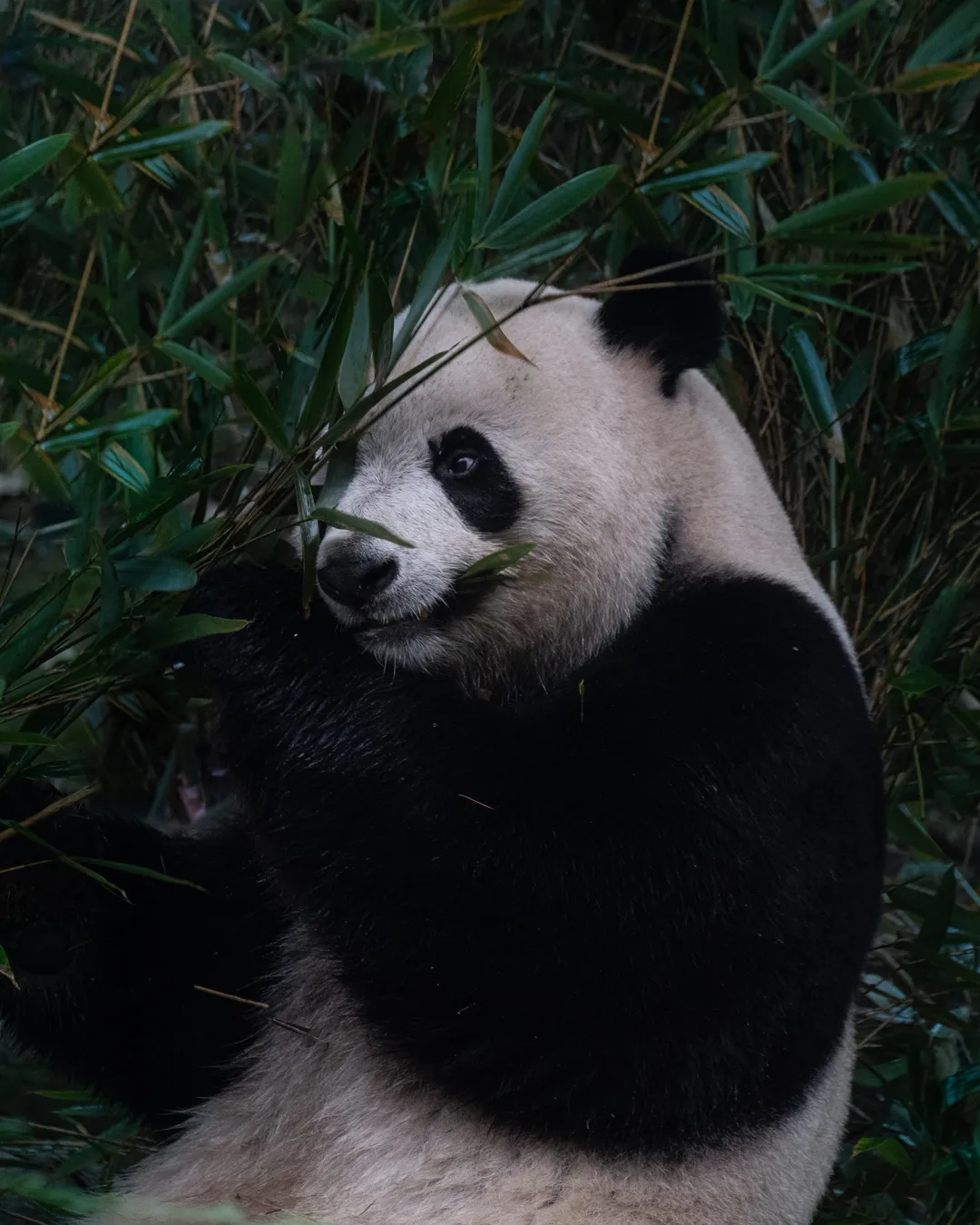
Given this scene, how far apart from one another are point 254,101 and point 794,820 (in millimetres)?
2299

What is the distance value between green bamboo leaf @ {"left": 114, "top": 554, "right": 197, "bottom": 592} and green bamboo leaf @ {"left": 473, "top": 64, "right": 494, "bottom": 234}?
636 mm

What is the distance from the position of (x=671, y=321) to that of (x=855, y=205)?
473 millimetres

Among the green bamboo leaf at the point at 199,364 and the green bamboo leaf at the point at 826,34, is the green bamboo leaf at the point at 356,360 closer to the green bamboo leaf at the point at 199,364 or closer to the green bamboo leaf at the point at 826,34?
the green bamboo leaf at the point at 199,364

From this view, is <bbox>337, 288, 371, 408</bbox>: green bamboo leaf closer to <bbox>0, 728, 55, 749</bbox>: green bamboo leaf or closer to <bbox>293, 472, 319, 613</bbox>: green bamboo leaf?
<bbox>293, 472, 319, 613</bbox>: green bamboo leaf

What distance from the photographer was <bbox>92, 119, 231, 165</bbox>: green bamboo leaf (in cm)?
195

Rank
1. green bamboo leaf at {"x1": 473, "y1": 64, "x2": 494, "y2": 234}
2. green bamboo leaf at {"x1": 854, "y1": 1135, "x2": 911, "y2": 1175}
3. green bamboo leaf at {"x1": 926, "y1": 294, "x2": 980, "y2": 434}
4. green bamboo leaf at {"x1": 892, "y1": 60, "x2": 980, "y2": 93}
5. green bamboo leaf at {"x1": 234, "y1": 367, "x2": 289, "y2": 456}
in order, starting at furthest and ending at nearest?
green bamboo leaf at {"x1": 926, "y1": 294, "x2": 980, "y2": 434} < green bamboo leaf at {"x1": 854, "y1": 1135, "x2": 911, "y2": 1175} < green bamboo leaf at {"x1": 892, "y1": 60, "x2": 980, "y2": 93} < green bamboo leaf at {"x1": 473, "y1": 64, "x2": 494, "y2": 234} < green bamboo leaf at {"x1": 234, "y1": 367, "x2": 289, "y2": 456}

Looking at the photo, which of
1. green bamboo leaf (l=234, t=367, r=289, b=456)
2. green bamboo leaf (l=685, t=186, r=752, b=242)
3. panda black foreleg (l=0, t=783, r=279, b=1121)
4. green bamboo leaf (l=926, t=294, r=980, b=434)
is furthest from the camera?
green bamboo leaf (l=926, t=294, r=980, b=434)

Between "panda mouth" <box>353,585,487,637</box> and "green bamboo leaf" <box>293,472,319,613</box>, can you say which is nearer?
"green bamboo leaf" <box>293,472,319,613</box>

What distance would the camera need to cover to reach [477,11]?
1.98 meters

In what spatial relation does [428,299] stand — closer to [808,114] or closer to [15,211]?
[15,211]

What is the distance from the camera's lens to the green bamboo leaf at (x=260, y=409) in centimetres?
170

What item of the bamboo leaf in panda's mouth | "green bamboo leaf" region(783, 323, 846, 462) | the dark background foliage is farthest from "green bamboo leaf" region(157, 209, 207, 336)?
"green bamboo leaf" region(783, 323, 846, 462)

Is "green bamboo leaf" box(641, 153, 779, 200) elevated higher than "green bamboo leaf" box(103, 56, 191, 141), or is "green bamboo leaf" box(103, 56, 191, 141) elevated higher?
"green bamboo leaf" box(103, 56, 191, 141)

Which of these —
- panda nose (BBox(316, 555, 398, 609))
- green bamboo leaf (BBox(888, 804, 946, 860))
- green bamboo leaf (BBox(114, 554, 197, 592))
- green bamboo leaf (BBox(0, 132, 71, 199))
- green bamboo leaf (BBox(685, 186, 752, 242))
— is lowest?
green bamboo leaf (BBox(888, 804, 946, 860))
